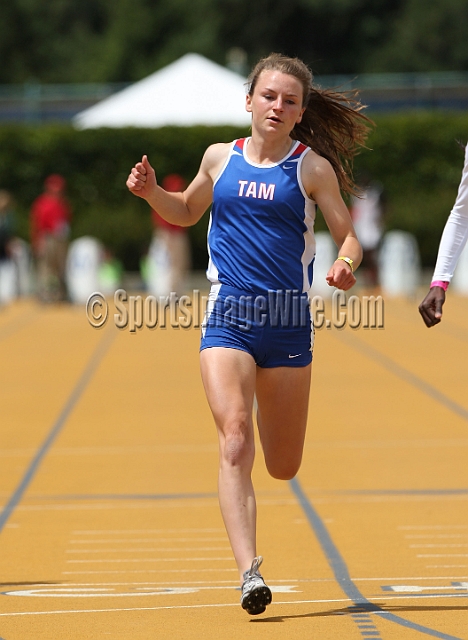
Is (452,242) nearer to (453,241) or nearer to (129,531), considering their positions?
(453,241)

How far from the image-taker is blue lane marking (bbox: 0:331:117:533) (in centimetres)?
756

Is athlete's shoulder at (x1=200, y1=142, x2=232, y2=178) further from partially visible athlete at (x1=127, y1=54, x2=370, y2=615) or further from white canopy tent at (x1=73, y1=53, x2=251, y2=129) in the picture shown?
white canopy tent at (x1=73, y1=53, x2=251, y2=129)

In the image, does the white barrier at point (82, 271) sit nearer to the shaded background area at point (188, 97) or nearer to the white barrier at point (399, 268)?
the shaded background area at point (188, 97)

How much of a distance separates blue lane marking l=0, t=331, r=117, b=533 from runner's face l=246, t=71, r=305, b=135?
2837 mm

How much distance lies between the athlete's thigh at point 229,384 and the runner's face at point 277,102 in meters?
0.95

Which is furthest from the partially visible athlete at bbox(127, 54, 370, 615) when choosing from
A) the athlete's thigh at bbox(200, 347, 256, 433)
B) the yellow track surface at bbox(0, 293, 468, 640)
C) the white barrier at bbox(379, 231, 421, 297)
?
the white barrier at bbox(379, 231, 421, 297)

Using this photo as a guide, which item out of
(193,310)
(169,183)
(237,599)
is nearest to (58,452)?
(237,599)

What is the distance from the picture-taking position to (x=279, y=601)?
522cm

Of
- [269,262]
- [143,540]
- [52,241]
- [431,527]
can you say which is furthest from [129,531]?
[52,241]

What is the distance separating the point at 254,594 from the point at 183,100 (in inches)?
963

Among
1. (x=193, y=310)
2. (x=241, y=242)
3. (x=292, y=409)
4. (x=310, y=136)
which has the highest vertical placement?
(x=310, y=136)

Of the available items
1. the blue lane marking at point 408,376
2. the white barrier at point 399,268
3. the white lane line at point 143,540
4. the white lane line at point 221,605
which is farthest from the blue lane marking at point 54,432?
the white barrier at point 399,268

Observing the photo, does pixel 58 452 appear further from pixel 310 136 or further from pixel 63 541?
pixel 310 136

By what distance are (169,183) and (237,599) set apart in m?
17.2
